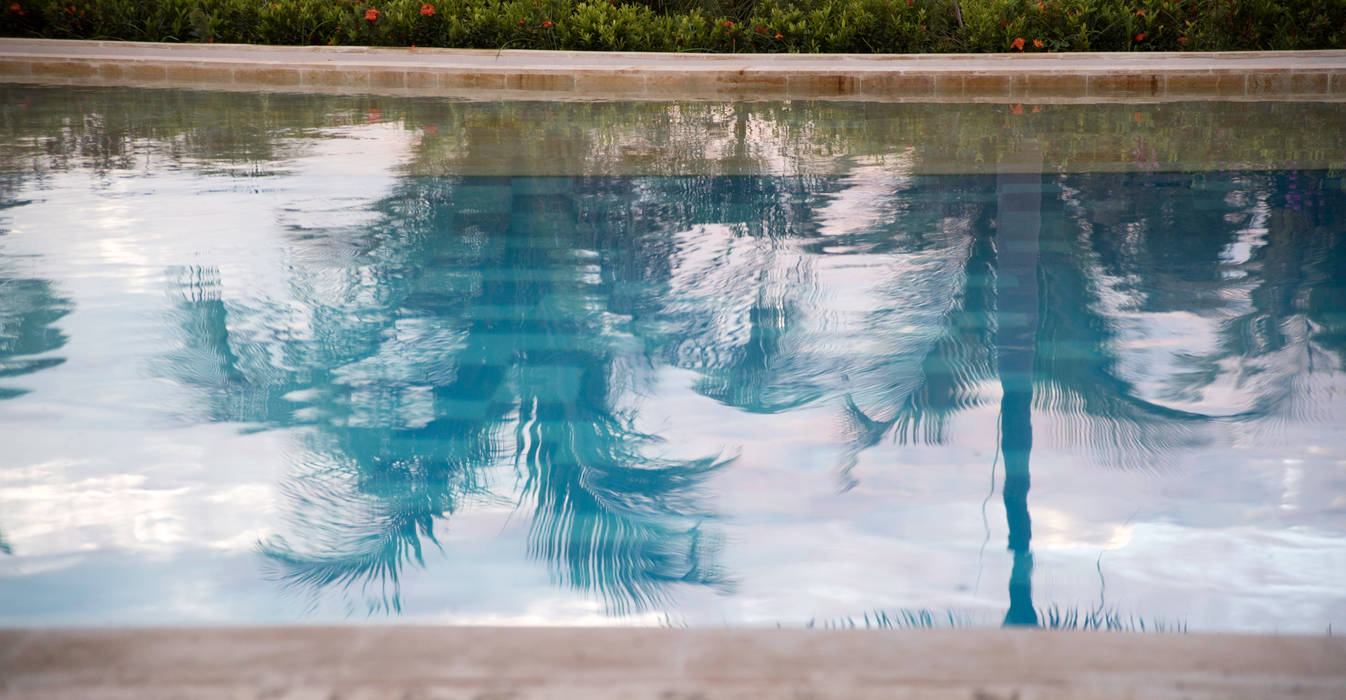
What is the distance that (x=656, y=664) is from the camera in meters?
1.81

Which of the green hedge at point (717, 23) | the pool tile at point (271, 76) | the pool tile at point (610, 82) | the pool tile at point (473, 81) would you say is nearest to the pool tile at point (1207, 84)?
the green hedge at point (717, 23)

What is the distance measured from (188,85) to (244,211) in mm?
6379

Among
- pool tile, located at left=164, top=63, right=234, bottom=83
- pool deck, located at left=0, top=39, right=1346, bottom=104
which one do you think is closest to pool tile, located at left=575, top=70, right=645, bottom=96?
pool deck, located at left=0, top=39, right=1346, bottom=104

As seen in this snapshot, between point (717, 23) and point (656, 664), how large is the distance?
1189cm

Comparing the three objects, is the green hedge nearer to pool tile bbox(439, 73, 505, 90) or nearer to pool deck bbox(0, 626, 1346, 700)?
pool tile bbox(439, 73, 505, 90)

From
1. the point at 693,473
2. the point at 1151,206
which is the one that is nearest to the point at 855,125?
the point at 1151,206

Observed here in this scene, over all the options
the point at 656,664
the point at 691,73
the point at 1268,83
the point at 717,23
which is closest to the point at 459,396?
the point at 656,664

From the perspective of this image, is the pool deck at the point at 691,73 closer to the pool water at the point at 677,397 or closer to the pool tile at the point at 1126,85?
the pool tile at the point at 1126,85

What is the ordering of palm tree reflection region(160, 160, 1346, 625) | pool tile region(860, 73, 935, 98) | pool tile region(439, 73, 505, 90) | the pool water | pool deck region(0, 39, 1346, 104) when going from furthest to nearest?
pool tile region(439, 73, 505, 90) → pool tile region(860, 73, 935, 98) → pool deck region(0, 39, 1346, 104) → palm tree reflection region(160, 160, 1346, 625) → the pool water

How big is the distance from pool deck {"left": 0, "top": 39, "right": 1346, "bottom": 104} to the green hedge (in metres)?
→ 0.82

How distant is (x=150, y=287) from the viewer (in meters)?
5.05

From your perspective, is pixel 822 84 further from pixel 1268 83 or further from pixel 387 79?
pixel 387 79

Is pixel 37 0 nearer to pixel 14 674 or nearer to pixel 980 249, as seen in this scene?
pixel 980 249

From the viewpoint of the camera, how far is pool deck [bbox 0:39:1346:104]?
1059 centimetres
